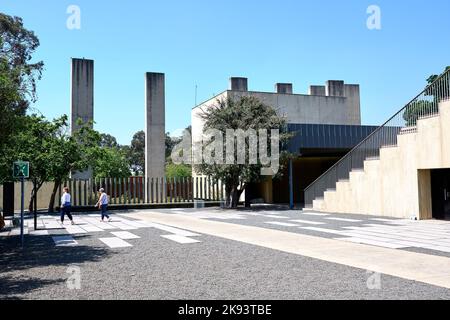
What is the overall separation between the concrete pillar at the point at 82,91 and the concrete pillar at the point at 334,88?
25599 millimetres

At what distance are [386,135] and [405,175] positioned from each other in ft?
7.89

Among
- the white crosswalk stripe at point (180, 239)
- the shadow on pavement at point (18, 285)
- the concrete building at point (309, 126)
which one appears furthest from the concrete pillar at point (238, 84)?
the shadow on pavement at point (18, 285)

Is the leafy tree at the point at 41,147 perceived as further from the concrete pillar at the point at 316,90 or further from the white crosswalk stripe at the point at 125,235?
the concrete pillar at the point at 316,90

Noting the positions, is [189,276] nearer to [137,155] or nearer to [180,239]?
[180,239]

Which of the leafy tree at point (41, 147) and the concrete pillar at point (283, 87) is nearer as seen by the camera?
the leafy tree at point (41, 147)

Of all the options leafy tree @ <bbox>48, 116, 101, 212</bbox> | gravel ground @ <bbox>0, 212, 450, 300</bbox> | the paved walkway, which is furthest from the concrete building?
gravel ground @ <bbox>0, 212, 450, 300</bbox>

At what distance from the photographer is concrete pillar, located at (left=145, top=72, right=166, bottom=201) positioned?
Result: 38500 mm

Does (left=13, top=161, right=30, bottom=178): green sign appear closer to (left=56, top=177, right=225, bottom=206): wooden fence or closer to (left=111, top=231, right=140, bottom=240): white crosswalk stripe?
(left=111, top=231, right=140, bottom=240): white crosswalk stripe

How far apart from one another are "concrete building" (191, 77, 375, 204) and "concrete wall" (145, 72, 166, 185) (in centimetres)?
337

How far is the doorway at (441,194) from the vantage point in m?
18.9

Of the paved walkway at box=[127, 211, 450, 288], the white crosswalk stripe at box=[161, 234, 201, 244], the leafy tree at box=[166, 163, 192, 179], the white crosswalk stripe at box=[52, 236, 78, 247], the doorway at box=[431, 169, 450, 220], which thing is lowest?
the white crosswalk stripe at box=[52, 236, 78, 247]

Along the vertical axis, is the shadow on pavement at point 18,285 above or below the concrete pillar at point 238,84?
below

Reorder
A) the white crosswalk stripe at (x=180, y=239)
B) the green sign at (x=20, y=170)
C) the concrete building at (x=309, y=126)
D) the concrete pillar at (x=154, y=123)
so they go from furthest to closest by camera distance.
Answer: the concrete pillar at (x=154, y=123)
the concrete building at (x=309, y=126)
the green sign at (x=20, y=170)
the white crosswalk stripe at (x=180, y=239)

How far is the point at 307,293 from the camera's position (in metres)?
6.68
